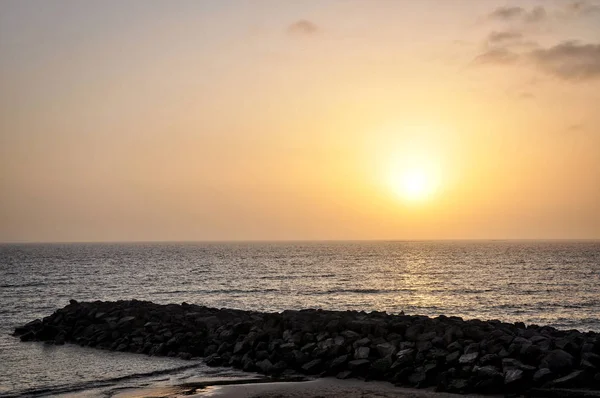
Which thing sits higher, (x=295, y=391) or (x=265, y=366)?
(x=265, y=366)

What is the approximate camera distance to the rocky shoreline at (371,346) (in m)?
17.8

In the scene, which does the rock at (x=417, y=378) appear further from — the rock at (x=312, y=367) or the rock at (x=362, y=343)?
the rock at (x=312, y=367)

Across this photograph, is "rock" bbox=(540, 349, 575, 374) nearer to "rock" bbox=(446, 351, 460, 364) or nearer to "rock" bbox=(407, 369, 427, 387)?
"rock" bbox=(446, 351, 460, 364)

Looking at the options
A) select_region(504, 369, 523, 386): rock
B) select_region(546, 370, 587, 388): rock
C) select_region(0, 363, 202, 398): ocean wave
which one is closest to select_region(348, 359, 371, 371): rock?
select_region(504, 369, 523, 386): rock

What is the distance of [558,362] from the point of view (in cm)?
1788

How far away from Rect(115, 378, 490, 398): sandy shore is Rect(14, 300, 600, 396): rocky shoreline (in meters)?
0.70

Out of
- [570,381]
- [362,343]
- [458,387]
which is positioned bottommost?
[458,387]

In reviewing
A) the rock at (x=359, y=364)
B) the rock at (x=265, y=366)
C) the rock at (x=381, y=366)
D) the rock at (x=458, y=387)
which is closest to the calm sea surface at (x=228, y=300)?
the rock at (x=265, y=366)

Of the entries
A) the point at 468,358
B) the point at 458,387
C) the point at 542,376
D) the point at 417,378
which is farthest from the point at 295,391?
the point at 542,376

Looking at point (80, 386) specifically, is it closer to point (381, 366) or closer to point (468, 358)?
point (381, 366)

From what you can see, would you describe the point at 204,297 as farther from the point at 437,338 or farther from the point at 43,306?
the point at 437,338

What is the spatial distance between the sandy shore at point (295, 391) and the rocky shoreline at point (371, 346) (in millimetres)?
697

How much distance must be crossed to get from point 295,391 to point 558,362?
26.1ft

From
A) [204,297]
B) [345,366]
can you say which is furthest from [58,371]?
[204,297]
